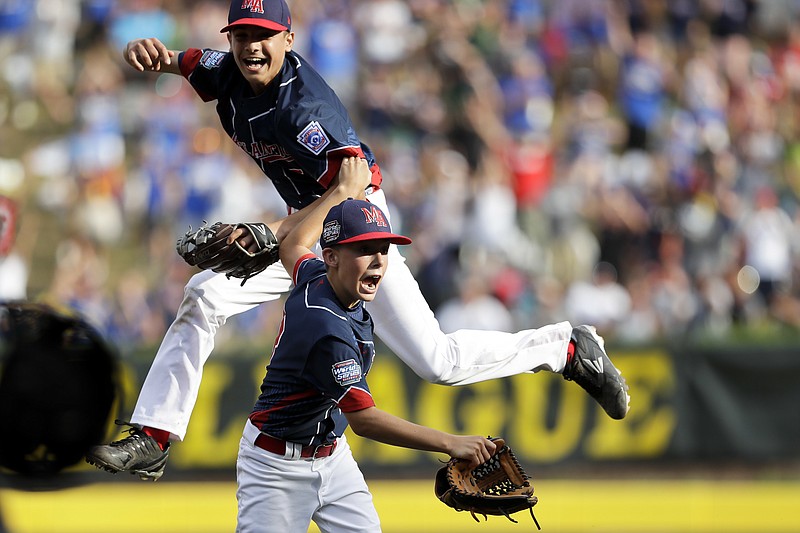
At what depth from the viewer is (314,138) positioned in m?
6.12

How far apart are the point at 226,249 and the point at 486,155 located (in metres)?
8.23

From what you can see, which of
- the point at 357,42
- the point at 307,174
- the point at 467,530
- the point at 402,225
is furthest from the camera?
the point at 357,42

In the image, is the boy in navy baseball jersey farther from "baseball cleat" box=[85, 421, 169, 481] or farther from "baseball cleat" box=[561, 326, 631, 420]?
"baseball cleat" box=[561, 326, 631, 420]

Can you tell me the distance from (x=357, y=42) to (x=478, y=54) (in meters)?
1.59

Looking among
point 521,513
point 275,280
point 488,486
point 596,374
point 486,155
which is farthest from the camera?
point 486,155

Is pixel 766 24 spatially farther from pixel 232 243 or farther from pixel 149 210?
pixel 232 243

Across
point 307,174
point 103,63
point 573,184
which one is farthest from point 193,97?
point 307,174

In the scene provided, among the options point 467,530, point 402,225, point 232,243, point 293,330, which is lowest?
point 467,530

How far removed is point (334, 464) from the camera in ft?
19.6

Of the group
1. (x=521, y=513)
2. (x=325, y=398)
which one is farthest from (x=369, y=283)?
(x=521, y=513)

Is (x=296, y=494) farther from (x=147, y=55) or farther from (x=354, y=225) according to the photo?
(x=147, y=55)

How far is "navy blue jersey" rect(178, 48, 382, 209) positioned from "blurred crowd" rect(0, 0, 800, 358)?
544 centimetres

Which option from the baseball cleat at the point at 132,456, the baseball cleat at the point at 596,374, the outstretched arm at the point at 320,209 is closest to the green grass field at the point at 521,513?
the baseball cleat at the point at 596,374

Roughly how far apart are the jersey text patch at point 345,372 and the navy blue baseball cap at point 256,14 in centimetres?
167
